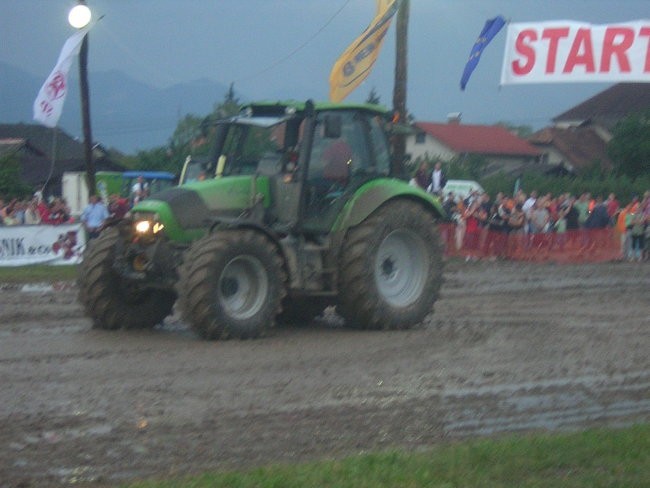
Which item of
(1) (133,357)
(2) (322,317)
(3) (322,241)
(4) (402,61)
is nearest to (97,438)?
(1) (133,357)

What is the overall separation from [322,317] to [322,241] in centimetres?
190

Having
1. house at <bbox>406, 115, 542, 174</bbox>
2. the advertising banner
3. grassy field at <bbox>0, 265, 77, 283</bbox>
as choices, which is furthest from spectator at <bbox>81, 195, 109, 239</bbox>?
house at <bbox>406, 115, 542, 174</bbox>

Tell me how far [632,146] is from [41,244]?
36174mm

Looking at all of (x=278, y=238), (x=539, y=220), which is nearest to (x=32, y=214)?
(x=539, y=220)

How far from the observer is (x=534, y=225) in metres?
28.0

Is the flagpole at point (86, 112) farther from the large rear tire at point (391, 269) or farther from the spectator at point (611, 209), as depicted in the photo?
the large rear tire at point (391, 269)

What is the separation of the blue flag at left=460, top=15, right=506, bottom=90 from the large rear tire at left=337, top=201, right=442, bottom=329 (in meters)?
6.33

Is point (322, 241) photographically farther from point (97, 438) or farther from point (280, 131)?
point (97, 438)

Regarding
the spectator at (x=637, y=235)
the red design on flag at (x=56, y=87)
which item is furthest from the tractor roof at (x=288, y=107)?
the spectator at (x=637, y=235)

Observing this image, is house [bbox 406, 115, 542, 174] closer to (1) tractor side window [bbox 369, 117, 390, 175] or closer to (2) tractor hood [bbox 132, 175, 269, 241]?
(1) tractor side window [bbox 369, 117, 390, 175]

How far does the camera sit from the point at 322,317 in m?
14.8

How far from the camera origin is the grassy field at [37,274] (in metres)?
20.8

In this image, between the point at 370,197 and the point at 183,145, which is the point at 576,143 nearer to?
the point at 183,145

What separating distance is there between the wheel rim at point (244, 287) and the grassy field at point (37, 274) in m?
9.13
